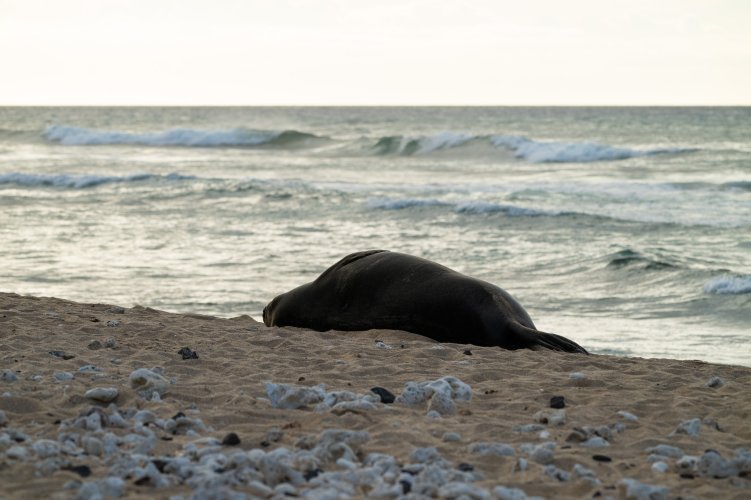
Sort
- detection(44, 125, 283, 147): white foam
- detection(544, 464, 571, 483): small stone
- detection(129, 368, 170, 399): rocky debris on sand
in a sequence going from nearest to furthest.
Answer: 1. detection(544, 464, 571, 483): small stone
2. detection(129, 368, 170, 399): rocky debris on sand
3. detection(44, 125, 283, 147): white foam

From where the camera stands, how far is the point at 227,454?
4.00 m

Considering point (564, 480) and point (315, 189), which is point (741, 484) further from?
point (315, 189)

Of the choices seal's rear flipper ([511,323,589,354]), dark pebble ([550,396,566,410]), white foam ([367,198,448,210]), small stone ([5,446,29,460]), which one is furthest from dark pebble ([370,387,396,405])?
white foam ([367,198,448,210])

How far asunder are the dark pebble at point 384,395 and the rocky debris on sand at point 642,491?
1.53 meters

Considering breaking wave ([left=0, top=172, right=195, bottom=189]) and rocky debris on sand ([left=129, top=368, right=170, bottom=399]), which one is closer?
rocky debris on sand ([left=129, top=368, right=170, bottom=399])

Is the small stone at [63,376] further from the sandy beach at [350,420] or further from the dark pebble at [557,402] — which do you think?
the dark pebble at [557,402]

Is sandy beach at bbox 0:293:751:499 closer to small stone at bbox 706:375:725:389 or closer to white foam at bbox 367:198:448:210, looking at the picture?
small stone at bbox 706:375:725:389

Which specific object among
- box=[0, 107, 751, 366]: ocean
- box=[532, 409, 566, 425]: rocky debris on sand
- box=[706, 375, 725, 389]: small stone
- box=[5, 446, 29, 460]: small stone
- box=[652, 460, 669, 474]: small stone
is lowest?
box=[0, 107, 751, 366]: ocean

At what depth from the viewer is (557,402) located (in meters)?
5.02

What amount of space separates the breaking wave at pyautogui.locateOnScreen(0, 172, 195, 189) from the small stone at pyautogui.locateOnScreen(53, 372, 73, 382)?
24906mm

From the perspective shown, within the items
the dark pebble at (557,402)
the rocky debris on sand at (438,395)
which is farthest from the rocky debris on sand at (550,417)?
the rocky debris on sand at (438,395)

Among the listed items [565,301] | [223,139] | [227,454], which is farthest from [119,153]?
[227,454]

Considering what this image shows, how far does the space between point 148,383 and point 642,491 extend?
2583 millimetres

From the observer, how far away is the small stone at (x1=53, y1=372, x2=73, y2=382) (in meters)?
5.20
